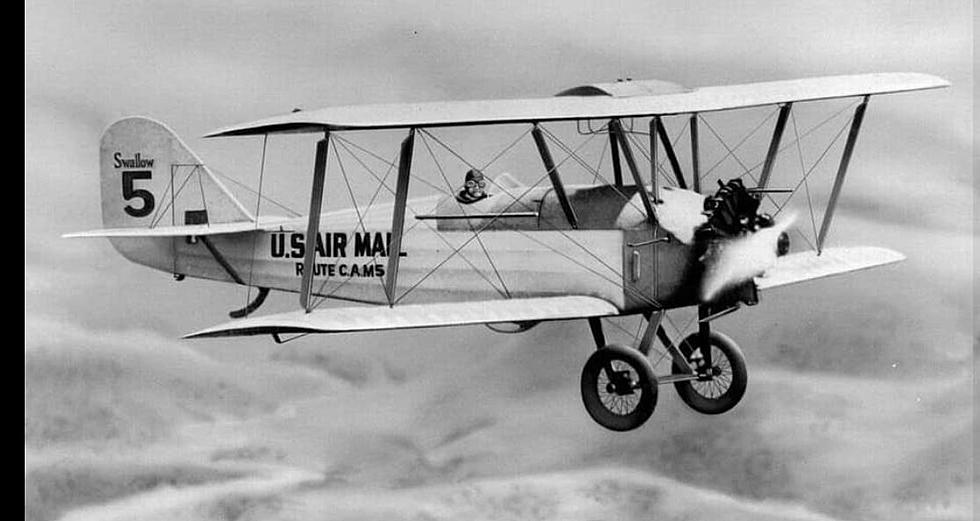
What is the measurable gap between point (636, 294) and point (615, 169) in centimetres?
112

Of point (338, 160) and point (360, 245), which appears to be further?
point (360, 245)

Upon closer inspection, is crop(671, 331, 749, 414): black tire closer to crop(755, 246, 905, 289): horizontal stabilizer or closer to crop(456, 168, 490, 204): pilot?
crop(755, 246, 905, 289): horizontal stabilizer

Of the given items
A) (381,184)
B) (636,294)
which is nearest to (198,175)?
(381,184)

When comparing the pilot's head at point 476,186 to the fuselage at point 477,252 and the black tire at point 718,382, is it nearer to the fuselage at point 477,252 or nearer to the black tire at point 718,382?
the fuselage at point 477,252

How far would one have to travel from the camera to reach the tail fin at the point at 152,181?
12445 millimetres

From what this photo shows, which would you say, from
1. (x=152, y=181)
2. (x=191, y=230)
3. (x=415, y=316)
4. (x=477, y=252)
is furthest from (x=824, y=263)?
(x=152, y=181)

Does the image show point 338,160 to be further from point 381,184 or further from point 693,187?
point 693,187

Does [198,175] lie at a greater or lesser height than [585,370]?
greater

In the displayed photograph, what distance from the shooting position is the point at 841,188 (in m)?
11.4

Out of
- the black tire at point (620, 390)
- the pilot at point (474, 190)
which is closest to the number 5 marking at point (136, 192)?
the pilot at point (474, 190)

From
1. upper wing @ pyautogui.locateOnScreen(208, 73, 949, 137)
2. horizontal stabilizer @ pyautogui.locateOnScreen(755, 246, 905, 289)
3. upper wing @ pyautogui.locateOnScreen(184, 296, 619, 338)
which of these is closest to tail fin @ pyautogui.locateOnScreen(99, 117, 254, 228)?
upper wing @ pyautogui.locateOnScreen(208, 73, 949, 137)

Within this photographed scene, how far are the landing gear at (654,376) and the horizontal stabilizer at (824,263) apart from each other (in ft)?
1.99

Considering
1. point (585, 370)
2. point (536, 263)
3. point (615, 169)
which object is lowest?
point (585, 370)

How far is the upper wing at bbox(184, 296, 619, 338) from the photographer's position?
9.71m
